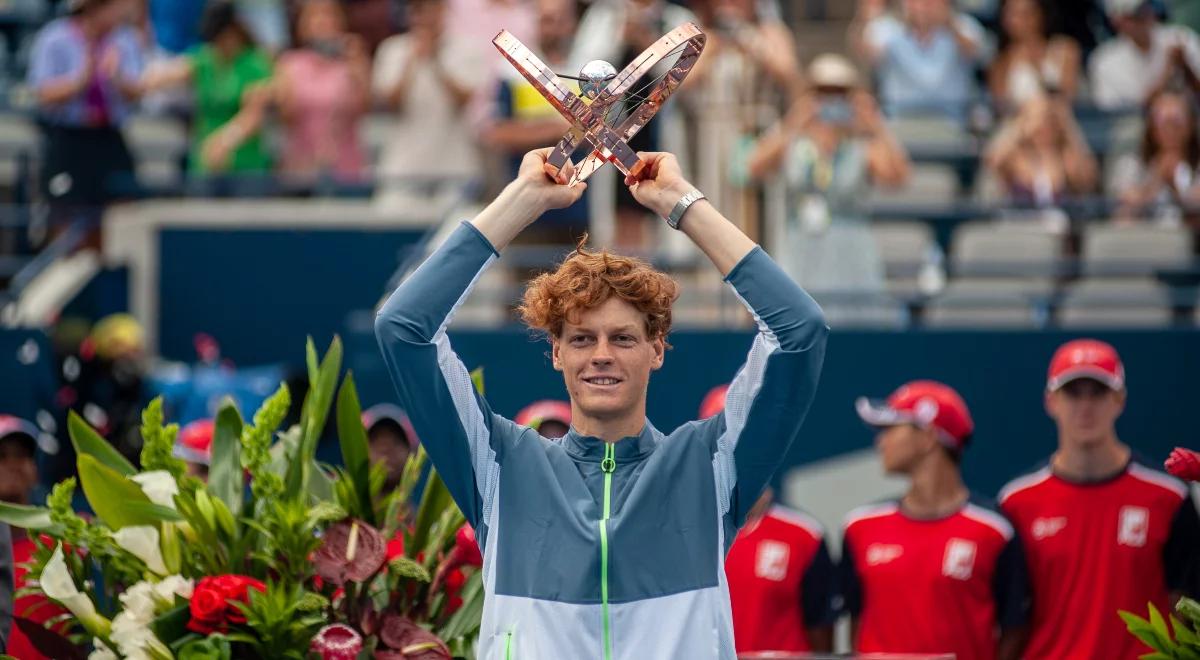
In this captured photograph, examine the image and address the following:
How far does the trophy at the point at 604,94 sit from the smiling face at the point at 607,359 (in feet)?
0.97

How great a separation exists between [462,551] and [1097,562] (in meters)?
2.61

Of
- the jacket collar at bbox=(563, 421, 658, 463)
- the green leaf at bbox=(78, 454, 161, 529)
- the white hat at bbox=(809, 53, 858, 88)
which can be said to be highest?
the white hat at bbox=(809, 53, 858, 88)

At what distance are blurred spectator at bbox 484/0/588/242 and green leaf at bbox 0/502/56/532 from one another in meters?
5.91

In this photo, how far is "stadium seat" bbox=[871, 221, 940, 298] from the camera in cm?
1074

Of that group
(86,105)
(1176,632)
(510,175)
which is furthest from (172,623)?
(86,105)

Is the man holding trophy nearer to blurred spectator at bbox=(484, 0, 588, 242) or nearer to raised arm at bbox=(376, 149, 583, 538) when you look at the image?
raised arm at bbox=(376, 149, 583, 538)

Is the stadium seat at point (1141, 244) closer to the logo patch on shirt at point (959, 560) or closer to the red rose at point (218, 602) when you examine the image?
the logo patch on shirt at point (959, 560)

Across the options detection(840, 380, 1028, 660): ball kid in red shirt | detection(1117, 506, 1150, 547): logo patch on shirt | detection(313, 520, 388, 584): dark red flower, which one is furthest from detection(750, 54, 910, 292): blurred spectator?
detection(313, 520, 388, 584): dark red flower

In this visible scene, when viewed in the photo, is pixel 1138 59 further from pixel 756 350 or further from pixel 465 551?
pixel 756 350

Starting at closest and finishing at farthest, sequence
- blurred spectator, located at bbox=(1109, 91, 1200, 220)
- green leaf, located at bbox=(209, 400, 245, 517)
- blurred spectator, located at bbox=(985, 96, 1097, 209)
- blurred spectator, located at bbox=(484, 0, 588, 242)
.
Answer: green leaf, located at bbox=(209, 400, 245, 517)
blurred spectator, located at bbox=(1109, 91, 1200, 220)
blurred spectator, located at bbox=(484, 0, 588, 242)
blurred spectator, located at bbox=(985, 96, 1097, 209)

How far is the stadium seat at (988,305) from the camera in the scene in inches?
392

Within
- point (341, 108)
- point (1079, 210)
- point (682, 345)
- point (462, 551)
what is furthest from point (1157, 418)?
point (462, 551)

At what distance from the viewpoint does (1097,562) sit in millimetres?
6352

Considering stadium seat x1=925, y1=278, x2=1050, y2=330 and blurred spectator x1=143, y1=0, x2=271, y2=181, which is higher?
blurred spectator x1=143, y1=0, x2=271, y2=181
